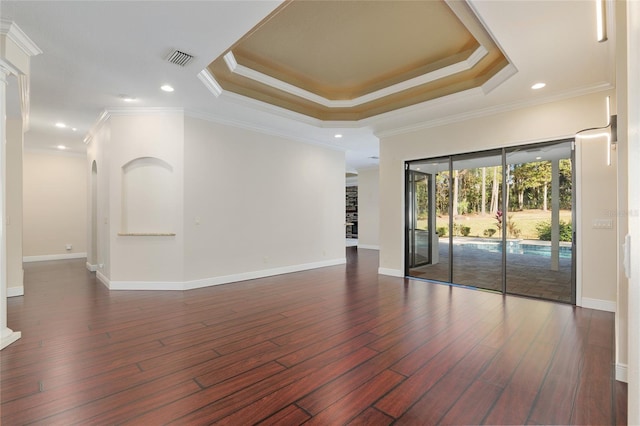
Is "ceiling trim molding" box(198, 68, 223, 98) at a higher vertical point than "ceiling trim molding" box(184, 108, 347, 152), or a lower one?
higher

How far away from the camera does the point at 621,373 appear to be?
233 centimetres

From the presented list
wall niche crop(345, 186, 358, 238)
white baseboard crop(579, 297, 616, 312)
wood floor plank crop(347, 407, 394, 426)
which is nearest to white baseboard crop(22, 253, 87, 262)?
wall niche crop(345, 186, 358, 238)

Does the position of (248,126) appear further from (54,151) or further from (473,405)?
(54,151)

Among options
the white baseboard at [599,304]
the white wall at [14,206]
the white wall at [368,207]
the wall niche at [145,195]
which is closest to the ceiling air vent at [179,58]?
the wall niche at [145,195]

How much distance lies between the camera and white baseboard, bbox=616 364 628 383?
2.31 m

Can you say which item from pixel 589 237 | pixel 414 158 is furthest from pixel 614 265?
pixel 414 158

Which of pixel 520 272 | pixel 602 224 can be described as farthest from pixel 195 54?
pixel 520 272

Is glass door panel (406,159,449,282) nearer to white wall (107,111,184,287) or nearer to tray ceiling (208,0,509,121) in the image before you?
tray ceiling (208,0,509,121)

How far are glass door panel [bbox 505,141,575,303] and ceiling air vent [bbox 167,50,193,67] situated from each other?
4.91m

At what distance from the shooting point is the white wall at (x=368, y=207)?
1100 centimetres

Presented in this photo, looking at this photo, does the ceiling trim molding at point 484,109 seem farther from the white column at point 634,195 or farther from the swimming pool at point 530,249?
the white column at point 634,195

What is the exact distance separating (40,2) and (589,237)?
21.8 ft

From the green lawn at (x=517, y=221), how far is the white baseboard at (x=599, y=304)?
113 centimetres

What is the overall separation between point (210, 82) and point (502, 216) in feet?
16.5
